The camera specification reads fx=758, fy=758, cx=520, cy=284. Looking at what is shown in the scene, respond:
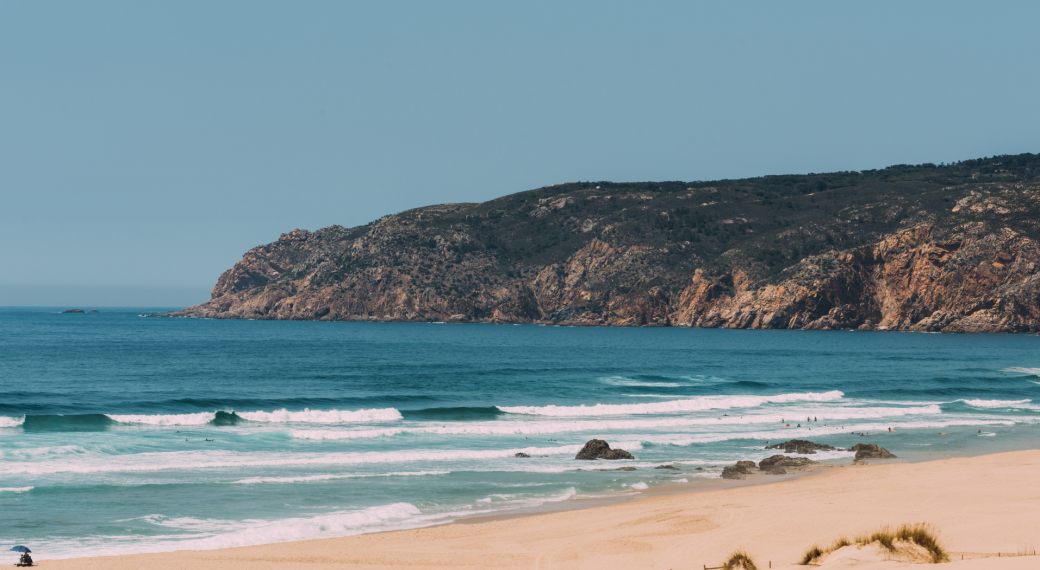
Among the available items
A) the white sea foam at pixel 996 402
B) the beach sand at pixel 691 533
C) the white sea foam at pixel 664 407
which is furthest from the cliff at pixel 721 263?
the beach sand at pixel 691 533

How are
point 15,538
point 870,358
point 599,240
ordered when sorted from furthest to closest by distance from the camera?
1. point 599,240
2. point 870,358
3. point 15,538

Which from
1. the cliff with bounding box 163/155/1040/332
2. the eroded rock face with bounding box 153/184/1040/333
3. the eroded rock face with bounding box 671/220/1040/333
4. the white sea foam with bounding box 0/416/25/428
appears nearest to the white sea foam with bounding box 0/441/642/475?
the white sea foam with bounding box 0/416/25/428

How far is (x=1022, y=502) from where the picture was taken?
16.9 meters

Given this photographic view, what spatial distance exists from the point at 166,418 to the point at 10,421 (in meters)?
5.85

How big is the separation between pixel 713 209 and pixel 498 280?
5404 centimetres

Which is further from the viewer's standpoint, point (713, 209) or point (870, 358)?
point (713, 209)

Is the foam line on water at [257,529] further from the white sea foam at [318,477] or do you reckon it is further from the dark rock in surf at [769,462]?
the dark rock in surf at [769,462]

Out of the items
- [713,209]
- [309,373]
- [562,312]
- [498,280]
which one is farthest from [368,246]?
[309,373]

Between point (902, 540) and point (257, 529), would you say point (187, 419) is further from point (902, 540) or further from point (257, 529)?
point (902, 540)

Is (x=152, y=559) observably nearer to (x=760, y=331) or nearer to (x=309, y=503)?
(x=309, y=503)

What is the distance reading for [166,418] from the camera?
33.8 meters

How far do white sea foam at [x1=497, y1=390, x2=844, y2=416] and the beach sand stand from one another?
18.2 m

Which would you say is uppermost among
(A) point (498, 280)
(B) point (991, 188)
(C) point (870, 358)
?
(B) point (991, 188)

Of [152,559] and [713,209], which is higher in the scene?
[713,209]
